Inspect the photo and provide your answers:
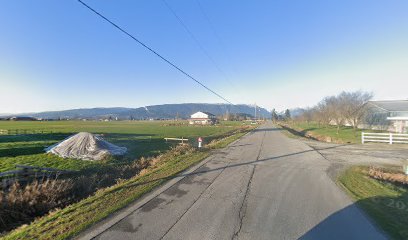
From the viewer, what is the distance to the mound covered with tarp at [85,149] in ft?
60.5

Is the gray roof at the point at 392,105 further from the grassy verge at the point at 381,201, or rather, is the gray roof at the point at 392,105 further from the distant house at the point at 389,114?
the grassy verge at the point at 381,201

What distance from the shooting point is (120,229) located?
5.45m

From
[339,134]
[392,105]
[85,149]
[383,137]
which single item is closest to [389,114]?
[392,105]

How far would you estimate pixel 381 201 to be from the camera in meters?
7.38

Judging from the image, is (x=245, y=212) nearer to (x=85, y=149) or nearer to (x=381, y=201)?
(x=381, y=201)

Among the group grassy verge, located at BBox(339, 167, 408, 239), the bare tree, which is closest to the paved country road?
grassy verge, located at BBox(339, 167, 408, 239)

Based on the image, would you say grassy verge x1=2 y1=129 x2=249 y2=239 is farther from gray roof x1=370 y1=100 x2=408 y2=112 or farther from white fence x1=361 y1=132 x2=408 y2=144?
gray roof x1=370 y1=100 x2=408 y2=112

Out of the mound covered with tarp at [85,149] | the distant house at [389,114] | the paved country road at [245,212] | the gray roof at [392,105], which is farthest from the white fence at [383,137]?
the gray roof at [392,105]

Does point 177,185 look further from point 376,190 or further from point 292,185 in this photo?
point 376,190

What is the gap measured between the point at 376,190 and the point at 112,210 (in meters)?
9.00

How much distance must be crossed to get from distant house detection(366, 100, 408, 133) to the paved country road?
44076mm

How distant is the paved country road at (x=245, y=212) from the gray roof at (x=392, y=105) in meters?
52.8

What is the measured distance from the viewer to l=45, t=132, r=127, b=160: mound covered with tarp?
18438mm

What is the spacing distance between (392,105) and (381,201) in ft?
197
